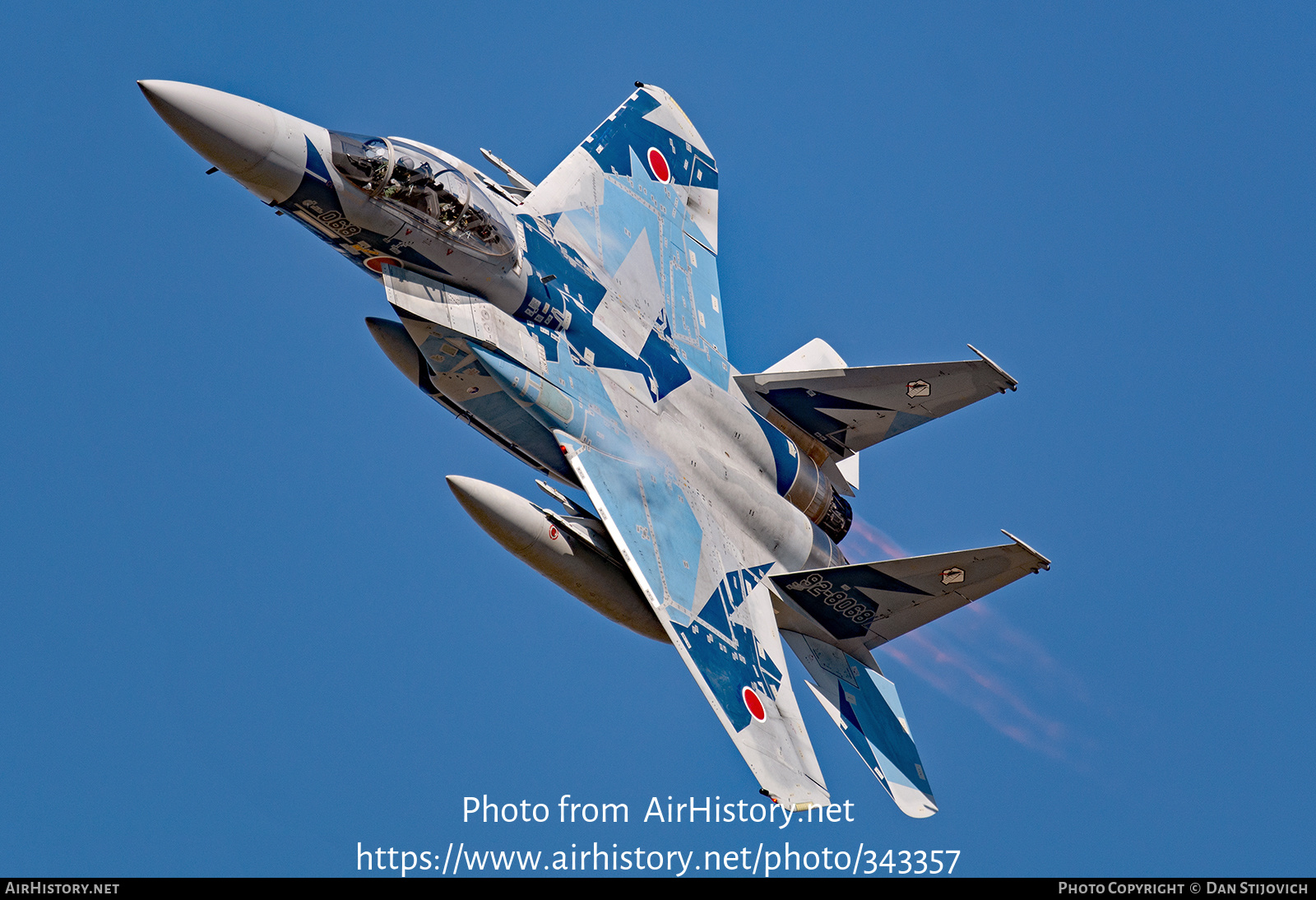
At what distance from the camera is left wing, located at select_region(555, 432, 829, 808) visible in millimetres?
18250

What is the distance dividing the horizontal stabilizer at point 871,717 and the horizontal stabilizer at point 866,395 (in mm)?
3398

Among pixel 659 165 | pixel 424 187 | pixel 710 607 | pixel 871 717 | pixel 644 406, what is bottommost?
pixel 871 717

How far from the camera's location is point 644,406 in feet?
65.6

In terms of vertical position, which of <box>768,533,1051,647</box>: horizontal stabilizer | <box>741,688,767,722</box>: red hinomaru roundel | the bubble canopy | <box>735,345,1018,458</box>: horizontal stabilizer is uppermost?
<box>735,345,1018,458</box>: horizontal stabilizer

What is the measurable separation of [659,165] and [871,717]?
9452 mm

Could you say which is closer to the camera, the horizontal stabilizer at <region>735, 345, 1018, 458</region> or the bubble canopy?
the bubble canopy

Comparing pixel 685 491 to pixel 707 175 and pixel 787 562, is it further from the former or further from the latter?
pixel 707 175

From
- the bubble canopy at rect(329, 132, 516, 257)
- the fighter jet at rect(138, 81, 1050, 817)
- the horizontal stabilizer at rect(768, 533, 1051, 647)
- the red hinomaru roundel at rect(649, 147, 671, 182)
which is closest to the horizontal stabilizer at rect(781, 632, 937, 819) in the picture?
the fighter jet at rect(138, 81, 1050, 817)

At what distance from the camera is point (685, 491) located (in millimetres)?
20016

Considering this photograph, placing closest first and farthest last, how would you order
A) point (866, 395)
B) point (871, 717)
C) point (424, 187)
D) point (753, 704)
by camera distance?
point (424, 187)
point (753, 704)
point (871, 717)
point (866, 395)

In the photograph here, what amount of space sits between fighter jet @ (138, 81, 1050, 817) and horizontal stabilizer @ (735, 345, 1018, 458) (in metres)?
0.04

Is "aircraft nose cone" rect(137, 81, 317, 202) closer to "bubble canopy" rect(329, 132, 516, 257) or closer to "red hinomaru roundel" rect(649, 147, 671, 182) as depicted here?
"bubble canopy" rect(329, 132, 516, 257)

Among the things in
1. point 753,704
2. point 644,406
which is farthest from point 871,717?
point 644,406

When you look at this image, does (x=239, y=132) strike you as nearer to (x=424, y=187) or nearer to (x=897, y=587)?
(x=424, y=187)
